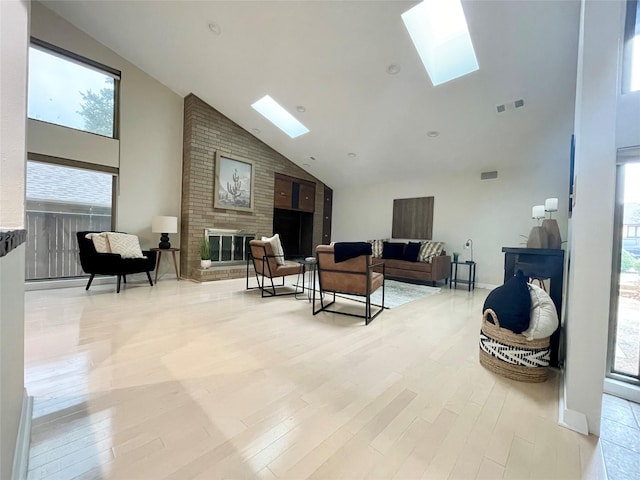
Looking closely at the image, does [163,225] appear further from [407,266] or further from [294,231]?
[407,266]

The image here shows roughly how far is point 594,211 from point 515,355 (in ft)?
3.51

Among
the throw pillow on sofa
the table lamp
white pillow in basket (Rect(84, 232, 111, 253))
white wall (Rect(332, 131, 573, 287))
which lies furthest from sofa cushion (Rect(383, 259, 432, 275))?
white pillow in basket (Rect(84, 232, 111, 253))

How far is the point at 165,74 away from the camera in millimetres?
4539

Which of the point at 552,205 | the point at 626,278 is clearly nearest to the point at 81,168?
the point at 552,205

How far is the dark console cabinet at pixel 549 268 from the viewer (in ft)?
6.55

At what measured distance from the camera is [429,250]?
5168 millimetres

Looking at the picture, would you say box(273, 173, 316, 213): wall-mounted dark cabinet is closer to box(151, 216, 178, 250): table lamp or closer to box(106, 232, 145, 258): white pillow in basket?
box(151, 216, 178, 250): table lamp

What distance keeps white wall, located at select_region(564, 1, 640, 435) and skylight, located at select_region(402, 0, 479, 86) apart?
7.37ft

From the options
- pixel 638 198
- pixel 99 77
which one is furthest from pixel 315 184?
pixel 638 198

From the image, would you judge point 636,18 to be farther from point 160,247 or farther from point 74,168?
point 74,168

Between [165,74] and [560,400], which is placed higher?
[165,74]

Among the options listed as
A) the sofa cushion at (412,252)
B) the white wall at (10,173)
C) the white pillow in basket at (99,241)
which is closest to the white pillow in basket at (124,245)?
the white pillow in basket at (99,241)

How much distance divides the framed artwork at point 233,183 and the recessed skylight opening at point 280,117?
1092 mm

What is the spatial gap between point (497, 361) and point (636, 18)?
267 centimetres
